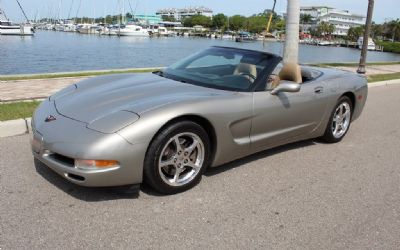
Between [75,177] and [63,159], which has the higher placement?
[63,159]

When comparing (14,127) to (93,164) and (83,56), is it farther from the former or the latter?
(83,56)

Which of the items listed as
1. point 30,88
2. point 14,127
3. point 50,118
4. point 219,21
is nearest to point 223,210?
point 50,118

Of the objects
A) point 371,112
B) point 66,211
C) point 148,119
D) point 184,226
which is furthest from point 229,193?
point 371,112

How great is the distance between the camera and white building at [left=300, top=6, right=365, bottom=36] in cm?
16150

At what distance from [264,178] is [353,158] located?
152 cm

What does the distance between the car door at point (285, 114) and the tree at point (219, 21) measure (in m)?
164

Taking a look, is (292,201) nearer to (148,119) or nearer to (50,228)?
(148,119)

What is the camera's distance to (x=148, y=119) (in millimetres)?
3320

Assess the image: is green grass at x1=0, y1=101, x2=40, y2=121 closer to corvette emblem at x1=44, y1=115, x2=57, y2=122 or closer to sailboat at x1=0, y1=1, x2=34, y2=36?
corvette emblem at x1=44, y1=115, x2=57, y2=122

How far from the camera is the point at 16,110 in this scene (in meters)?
5.84

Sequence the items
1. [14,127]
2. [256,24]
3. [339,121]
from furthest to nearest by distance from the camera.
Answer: [256,24]
[339,121]
[14,127]

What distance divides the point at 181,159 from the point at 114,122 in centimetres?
71

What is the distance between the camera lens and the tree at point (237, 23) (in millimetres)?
161538

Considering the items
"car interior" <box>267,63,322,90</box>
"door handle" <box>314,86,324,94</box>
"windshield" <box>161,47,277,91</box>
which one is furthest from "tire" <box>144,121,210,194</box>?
"door handle" <box>314,86,324,94</box>
